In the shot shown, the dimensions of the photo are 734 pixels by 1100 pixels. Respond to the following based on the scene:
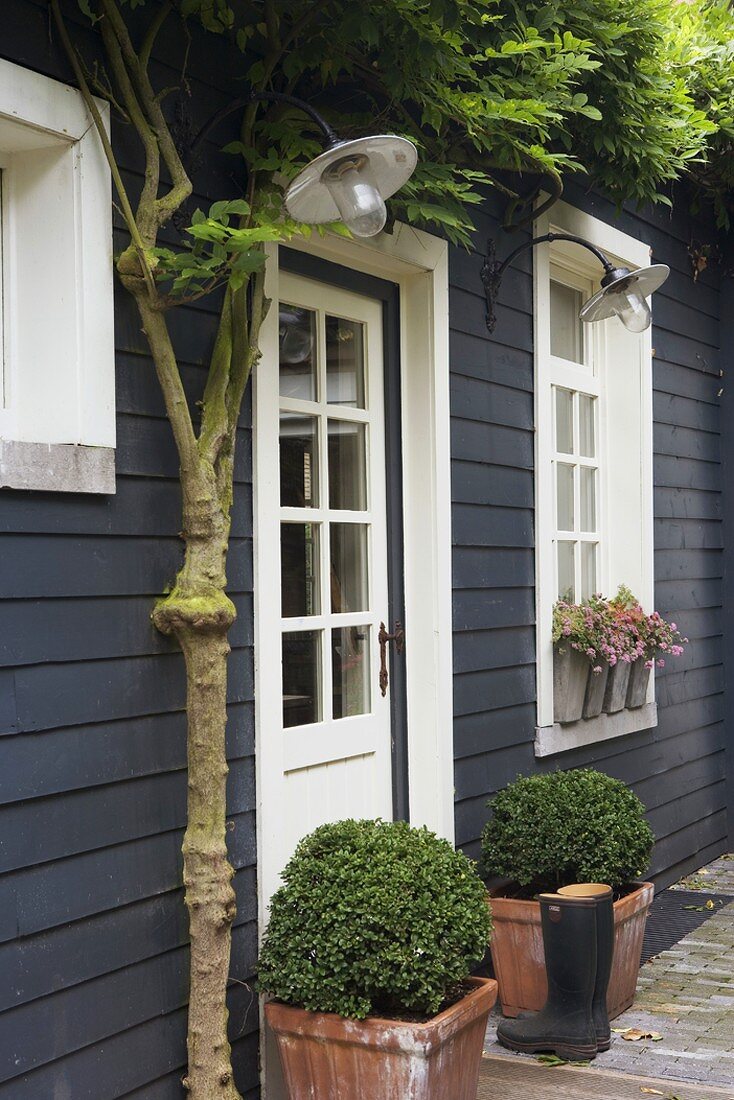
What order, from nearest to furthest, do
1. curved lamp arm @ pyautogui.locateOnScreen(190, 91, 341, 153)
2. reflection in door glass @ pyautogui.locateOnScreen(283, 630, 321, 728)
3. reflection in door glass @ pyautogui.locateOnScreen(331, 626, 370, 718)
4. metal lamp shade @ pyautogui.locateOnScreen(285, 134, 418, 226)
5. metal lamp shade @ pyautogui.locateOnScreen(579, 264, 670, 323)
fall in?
metal lamp shade @ pyautogui.locateOnScreen(285, 134, 418, 226)
curved lamp arm @ pyautogui.locateOnScreen(190, 91, 341, 153)
reflection in door glass @ pyautogui.locateOnScreen(283, 630, 321, 728)
reflection in door glass @ pyautogui.locateOnScreen(331, 626, 370, 718)
metal lamp shade @ pyautogui.locateOnScreen(579, 264, 670, 323)

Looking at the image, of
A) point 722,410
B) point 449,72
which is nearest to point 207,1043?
point 449,72

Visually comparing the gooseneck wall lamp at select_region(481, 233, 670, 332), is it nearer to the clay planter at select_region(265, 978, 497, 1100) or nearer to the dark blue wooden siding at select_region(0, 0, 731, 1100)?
the dark blue wooden siding at select_region(0, 0, 731, 1100)

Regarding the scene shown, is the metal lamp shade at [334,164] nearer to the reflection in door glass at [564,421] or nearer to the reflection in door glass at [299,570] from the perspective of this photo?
the reflection in door glass at [299,570]

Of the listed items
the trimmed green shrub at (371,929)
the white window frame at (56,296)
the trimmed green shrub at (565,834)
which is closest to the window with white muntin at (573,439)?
the trimmed green shrub at (565,834)

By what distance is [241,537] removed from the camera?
3572 mm

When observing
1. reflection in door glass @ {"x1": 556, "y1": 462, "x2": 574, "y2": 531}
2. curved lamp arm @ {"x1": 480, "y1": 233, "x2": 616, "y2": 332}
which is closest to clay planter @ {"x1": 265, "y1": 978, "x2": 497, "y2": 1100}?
curved lamp arm @ {"x1": 480, "y1": 233, "x2": 616, "y2": 332}

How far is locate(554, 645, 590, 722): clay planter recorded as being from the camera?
5.40 metres

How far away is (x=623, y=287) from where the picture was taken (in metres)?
5.00

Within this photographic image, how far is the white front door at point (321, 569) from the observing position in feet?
12.1

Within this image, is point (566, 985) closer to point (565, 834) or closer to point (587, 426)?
point (565, 834)

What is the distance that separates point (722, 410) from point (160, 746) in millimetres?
5056

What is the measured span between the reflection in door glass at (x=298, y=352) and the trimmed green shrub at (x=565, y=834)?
1.66 meters

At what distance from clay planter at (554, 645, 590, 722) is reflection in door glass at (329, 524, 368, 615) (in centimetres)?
134

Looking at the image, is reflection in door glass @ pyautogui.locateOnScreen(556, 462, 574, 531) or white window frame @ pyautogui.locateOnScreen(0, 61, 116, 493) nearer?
white window frame @ pyautogui.locateOnScreen(0, 61, 116, 493)
